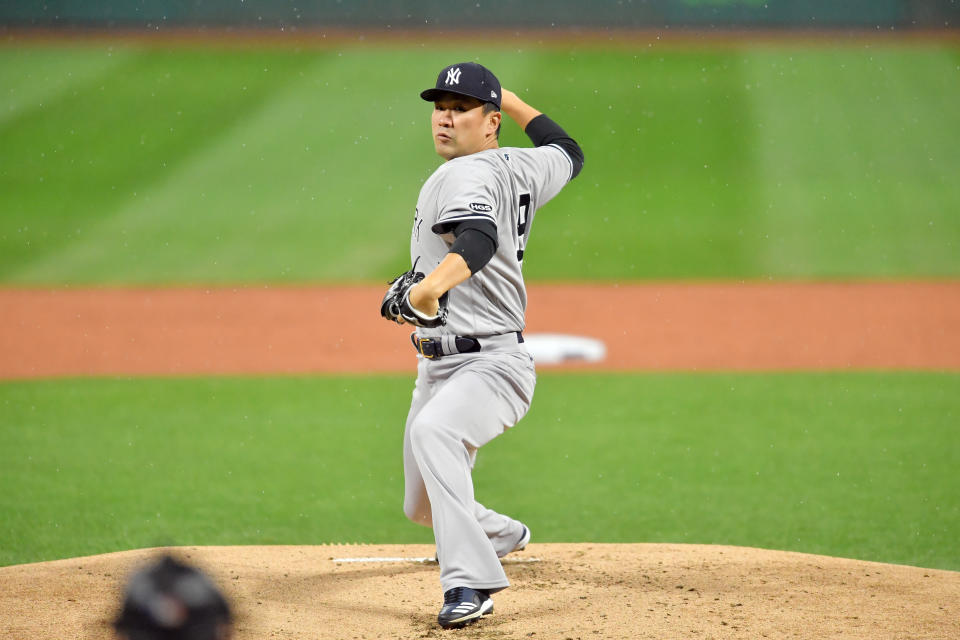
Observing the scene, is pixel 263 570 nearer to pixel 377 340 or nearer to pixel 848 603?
pixel 848 603

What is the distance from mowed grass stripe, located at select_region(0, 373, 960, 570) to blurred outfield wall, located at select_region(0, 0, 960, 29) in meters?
17.1

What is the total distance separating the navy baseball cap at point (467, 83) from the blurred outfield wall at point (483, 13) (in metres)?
21.3

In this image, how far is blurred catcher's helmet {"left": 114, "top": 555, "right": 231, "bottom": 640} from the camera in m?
1.77

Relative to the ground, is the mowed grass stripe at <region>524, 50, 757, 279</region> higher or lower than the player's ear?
higher

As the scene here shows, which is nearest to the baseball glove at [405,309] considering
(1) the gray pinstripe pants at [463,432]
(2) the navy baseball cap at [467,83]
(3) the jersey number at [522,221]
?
(1) the gray pinstripe pants at [463,432]

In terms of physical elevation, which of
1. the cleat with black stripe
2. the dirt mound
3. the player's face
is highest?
the dirt mound

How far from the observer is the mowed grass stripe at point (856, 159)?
50.7 feet

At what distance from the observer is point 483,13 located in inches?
977

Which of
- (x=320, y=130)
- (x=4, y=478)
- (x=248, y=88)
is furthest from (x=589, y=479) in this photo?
(x=248, y=88)

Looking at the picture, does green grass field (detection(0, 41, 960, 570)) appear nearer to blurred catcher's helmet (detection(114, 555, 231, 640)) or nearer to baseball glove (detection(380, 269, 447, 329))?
baseball glove (detection(380, 269, 447, 329))

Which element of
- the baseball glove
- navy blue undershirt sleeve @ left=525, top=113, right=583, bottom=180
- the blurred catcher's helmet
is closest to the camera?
the blurred catcher's helmet

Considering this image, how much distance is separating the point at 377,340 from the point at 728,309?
12.6 ft

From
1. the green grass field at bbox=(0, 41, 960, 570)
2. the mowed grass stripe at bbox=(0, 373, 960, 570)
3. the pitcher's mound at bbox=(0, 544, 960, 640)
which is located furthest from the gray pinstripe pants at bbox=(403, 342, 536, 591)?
the green grass field at bbox=(0, 41, 960, 570)

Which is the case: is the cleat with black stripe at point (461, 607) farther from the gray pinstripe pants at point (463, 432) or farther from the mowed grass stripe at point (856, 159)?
the mowed grass stripe at point (856, 159)
